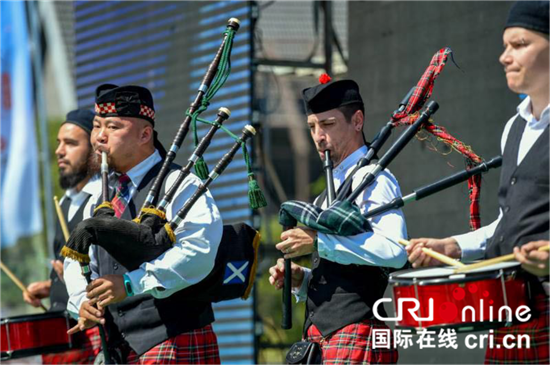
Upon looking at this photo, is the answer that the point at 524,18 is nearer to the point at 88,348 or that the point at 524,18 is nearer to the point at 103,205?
the point at 103,205

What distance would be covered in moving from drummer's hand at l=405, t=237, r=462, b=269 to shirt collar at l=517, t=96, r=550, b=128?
47 centimetres

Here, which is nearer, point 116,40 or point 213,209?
point 213,209

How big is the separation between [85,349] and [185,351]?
117cm

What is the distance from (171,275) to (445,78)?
2439 millimetres

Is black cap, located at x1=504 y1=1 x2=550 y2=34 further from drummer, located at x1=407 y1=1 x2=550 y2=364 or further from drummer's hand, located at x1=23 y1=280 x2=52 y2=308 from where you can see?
drummer's hand, located at x1=23 y1=280 x2=52 y2=308

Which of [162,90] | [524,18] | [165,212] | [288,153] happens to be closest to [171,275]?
[165,212]

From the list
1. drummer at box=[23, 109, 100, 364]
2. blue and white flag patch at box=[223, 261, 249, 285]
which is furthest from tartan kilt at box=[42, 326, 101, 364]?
blue and white flag patch at box=[223, 261, 249, 285]

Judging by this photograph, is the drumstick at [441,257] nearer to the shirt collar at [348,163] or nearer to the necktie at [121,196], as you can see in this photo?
the shirt collar at [348,163]

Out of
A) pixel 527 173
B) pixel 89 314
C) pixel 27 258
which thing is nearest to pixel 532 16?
pixel 527 173

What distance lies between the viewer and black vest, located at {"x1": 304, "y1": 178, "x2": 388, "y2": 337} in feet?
12.8

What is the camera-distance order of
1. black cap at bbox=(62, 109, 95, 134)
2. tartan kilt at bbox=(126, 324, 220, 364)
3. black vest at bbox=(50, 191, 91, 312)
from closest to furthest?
1. tartan kilt at bbox=(126, 324, 220, 364)
2. black vest at bbox=(50, 191, 91, 312)
3. black cap at bbox=(62, 109, 95, 134)

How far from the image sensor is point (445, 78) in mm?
5949

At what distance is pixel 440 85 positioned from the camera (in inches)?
235

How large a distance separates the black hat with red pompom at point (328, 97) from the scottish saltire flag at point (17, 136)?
5849mm
